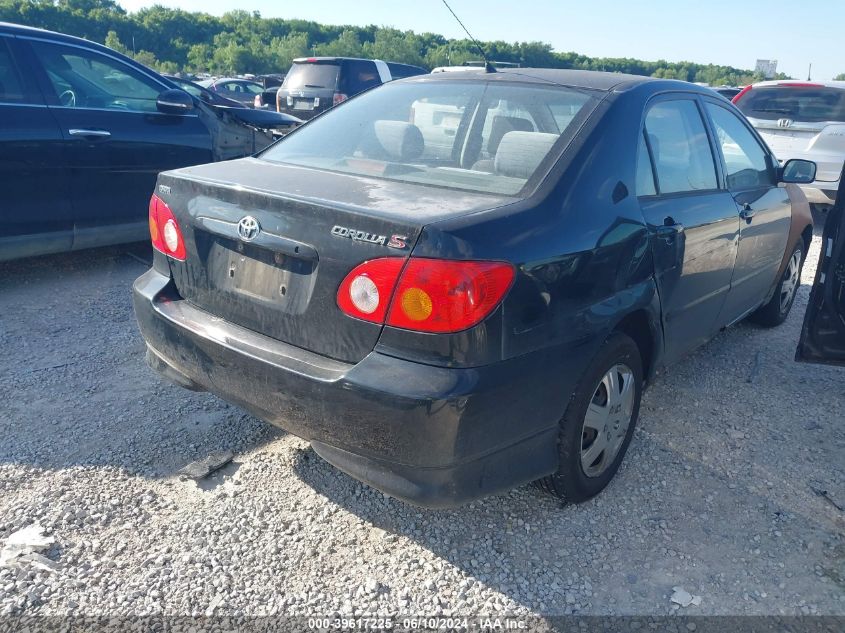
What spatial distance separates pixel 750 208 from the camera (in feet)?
12.6

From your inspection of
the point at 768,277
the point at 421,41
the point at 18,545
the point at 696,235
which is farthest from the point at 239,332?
the point at 421,41

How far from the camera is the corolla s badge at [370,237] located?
2111 mm

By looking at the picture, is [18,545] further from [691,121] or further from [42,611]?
[691,121]

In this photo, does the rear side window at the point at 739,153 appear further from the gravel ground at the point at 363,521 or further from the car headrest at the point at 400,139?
the car headrest at the point at 400,139

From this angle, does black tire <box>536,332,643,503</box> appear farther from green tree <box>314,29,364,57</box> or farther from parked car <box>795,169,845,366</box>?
green tree <box>314,29,364,57</box>

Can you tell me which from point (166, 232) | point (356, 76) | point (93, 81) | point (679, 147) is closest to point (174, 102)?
point (93, 81)

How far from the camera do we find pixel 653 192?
2961mm

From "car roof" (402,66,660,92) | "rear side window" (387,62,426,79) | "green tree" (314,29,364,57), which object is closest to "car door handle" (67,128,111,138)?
"car roof" (402,66,660,92)

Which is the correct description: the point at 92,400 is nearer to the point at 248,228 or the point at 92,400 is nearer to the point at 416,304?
the point at 248,228

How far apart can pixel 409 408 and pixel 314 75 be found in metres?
11.4

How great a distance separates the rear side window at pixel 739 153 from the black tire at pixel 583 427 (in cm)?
151

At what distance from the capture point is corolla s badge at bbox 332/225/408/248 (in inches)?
83.1

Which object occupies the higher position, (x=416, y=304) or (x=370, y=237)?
(x=370, y=237)

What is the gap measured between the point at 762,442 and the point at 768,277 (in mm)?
1428
